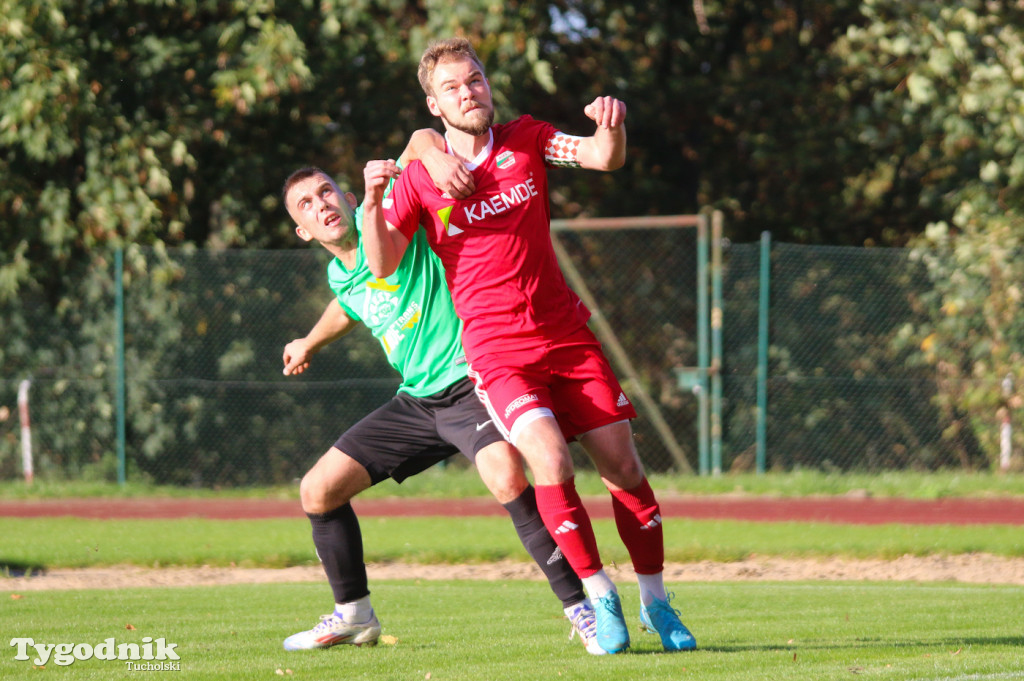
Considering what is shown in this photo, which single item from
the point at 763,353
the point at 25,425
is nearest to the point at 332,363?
the point at 25,425

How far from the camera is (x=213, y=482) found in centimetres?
1335

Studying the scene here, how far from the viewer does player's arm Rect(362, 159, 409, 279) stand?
14.2 ft

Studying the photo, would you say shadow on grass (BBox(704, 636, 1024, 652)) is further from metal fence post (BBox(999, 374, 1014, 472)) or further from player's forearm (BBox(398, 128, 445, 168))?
metal fence post (BBox(999, 374, 1014, 472))

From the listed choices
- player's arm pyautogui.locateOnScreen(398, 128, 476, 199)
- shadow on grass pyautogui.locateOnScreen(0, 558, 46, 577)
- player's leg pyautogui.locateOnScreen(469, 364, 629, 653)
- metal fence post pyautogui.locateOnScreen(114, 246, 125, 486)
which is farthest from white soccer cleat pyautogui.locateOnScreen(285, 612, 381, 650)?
metal fence post pyautogui.locateOnScreen(114, 246, 125, 486)

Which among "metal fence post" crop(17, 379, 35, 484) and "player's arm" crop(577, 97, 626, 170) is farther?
"metal fence post" crop(17, 379, 35, 484)

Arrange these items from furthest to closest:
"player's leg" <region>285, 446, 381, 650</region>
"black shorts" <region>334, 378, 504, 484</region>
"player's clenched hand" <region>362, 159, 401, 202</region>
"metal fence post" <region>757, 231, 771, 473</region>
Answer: "metal fence post" <region>757, 231, 771, 473</region>, "player's leg" <region>285, 446, 381, 650</region>, "black shorts" <region>334, 378, 504, 484</region>, "player's clenched hand" <region>362, 159, 401, 202</region>

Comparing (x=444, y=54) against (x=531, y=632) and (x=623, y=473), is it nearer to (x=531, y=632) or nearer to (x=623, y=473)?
(x=623, y=473)

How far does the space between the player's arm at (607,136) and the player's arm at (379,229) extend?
2.33 feet

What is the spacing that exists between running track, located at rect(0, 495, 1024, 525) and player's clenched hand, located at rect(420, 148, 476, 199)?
6.60m

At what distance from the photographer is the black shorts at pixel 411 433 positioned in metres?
4.92

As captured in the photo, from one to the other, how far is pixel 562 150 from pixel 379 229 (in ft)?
2.48

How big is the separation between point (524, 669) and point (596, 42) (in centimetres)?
1154

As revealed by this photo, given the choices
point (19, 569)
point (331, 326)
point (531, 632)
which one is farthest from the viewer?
point (19, 569)

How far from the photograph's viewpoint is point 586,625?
4.56 m
